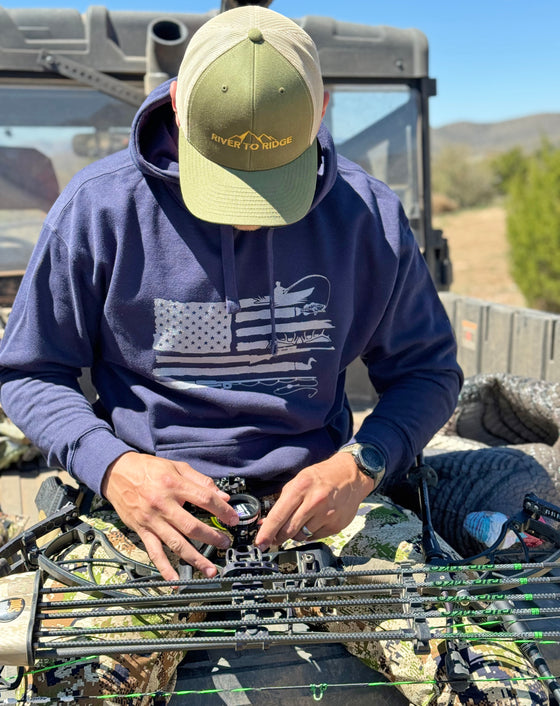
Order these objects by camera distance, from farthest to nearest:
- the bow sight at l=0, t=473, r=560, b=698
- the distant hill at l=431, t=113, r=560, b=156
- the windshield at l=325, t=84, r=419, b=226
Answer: the distant hill at l=431, t=113, r=560, b=156 < the windshield at l=325, t=84, r=419, b=226 < the bow sight at l=0, t=473, r=560, b=698

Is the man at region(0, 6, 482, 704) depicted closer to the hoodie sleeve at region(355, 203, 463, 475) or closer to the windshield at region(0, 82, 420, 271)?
the hoodie sleeve at region(355, 203, 463, 475)

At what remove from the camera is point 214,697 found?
5.32 feet

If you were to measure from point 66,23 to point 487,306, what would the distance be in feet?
8.32

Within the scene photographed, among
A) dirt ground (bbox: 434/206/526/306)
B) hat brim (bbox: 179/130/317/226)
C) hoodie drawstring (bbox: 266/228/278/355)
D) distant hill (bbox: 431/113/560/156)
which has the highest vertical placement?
distant hill (bbox: 431/113/560/156)

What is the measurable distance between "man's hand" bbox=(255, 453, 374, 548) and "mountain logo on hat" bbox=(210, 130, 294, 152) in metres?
0.72

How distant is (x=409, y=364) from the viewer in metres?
2.16

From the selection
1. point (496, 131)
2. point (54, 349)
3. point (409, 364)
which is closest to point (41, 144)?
point (54, 349)

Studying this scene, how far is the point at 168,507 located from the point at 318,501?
33cm

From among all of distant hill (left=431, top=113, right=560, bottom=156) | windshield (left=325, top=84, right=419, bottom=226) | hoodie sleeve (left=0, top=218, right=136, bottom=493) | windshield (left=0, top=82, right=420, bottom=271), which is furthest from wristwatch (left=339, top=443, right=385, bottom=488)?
distant hill (left=431, top=113, right=560, bottom=156)

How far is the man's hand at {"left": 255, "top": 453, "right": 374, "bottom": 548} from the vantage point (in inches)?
67.2

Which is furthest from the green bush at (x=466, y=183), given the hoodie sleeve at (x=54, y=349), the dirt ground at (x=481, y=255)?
the hoodie sleeve at (x=54, y=349)

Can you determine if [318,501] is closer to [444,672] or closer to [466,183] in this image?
[444,672]

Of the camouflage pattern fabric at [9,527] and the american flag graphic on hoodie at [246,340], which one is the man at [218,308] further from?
the camouflage pattern fabric at [9,527]

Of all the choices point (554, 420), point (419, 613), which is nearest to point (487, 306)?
point (554, 420)
